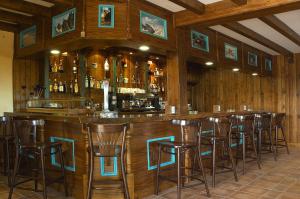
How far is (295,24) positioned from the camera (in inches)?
215

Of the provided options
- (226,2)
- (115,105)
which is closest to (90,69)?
(115,105)

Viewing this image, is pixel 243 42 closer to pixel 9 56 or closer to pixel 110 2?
pixel 110 2

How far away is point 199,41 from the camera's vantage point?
5.23m

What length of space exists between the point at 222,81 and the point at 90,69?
475 centimetres

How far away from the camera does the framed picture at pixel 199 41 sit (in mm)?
5082

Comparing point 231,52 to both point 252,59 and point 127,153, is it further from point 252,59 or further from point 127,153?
point 127,153

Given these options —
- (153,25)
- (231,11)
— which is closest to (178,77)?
(153,25)

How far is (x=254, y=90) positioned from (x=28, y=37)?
689cm

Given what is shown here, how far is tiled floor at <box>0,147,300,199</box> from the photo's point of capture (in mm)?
3643

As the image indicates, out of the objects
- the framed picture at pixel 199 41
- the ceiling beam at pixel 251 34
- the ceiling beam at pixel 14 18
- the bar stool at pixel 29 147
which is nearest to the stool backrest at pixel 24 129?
the bar stool at pixel 29 147

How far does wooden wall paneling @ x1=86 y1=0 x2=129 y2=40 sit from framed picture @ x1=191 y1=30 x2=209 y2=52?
1.74m

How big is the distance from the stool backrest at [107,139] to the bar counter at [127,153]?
0.17 m

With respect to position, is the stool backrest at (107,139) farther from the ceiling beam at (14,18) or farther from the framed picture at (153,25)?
the ceiling beam at (14,18)

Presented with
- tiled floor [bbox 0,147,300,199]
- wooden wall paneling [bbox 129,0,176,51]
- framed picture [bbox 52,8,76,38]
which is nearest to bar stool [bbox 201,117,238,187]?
tiled floor [bbox 0,147,300,199]
